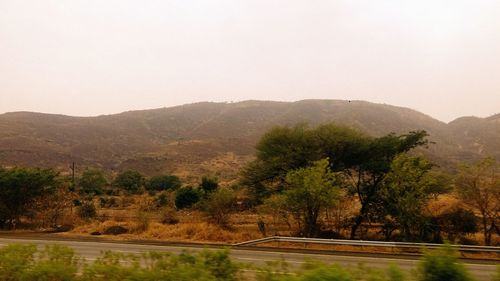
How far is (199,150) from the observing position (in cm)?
9575

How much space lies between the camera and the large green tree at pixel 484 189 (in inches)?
842

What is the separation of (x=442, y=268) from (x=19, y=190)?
3106 cm

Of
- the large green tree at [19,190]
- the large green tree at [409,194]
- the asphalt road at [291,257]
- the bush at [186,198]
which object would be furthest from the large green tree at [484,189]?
the large green tree at [19,190]

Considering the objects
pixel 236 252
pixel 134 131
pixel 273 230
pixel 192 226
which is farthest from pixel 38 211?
pixel 134 131

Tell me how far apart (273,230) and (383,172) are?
767cm

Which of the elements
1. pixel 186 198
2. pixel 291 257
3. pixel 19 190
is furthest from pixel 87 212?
pixel 291 257

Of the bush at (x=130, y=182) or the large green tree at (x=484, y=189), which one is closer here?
the large green tree at (x=484, y=189)

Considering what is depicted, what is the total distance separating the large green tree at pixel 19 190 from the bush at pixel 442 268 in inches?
1203

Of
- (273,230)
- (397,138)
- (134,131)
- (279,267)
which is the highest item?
(134,131)

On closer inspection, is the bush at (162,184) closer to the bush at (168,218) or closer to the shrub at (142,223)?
the bush at (168,218)

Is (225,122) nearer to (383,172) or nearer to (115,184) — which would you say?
(115,184)

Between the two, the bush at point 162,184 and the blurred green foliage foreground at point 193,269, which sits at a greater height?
the blurred green foliage foreground at point 193,269

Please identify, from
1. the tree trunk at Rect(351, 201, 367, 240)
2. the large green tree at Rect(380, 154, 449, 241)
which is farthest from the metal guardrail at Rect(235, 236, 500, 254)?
the tree trunk at Rect(351, 201, 367, 240)

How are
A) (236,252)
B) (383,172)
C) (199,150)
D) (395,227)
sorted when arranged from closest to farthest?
Result: 1. (236,252)
2. (395,227)
3. (383,172)
4. (199,150)
